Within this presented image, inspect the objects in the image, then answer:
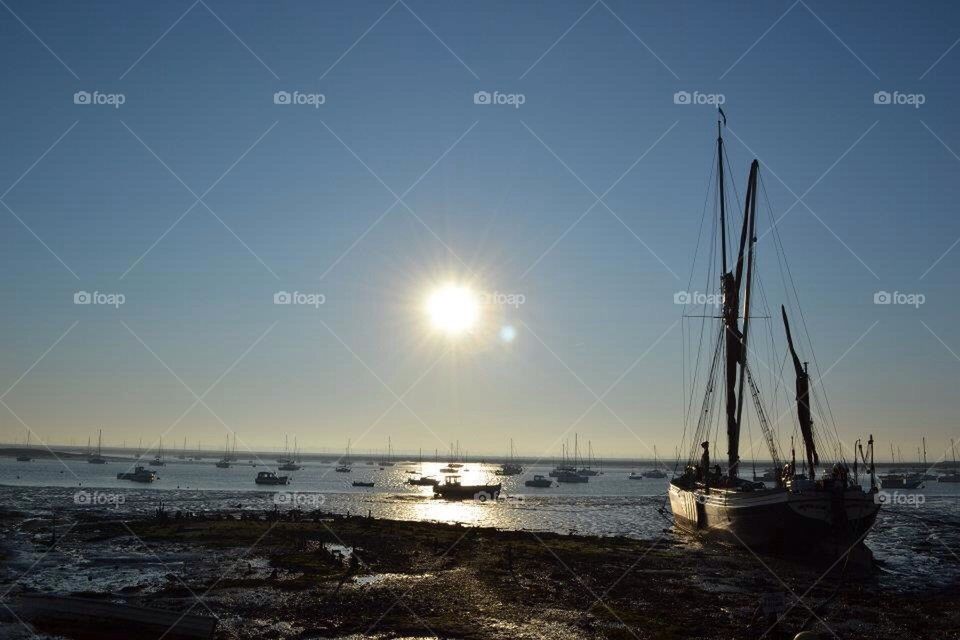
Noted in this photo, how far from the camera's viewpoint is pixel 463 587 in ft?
98.1

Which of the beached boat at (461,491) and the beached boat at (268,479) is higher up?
the beached boat at (461,491)

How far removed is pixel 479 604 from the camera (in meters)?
26.5

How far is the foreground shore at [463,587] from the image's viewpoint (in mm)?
23219

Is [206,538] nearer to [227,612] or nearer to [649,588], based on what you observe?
[227,612]

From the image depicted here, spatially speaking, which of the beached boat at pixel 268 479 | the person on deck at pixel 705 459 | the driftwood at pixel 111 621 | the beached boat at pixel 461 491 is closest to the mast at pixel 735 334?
the person on deck at pixel 705 459

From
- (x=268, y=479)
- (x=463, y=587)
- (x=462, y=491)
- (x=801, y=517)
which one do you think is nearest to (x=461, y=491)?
(x=462, y=491)

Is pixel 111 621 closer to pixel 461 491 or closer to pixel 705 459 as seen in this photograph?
pixel 705 459

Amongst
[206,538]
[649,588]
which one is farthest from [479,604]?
[206,538]

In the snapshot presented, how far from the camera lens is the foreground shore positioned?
76.2ft

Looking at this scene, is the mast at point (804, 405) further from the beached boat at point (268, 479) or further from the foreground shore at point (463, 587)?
the beached boat at point (268, 479)

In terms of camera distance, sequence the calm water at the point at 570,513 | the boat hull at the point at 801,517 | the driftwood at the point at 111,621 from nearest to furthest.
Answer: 1. the driftwood at the point at 111,621
2. the boat hull at the point at 801,517
3. the calm water at the point at 570,513

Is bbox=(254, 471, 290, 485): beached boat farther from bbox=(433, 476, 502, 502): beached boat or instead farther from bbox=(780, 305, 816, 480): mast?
bbox=(780, 305, 816, 480): mast

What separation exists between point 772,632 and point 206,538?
Result: 34.8m

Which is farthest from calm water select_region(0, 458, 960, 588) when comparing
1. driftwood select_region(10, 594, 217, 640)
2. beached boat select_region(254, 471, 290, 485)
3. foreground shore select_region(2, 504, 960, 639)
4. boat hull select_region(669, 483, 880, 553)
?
driftwood select_region(10, 594, 217, 640)
